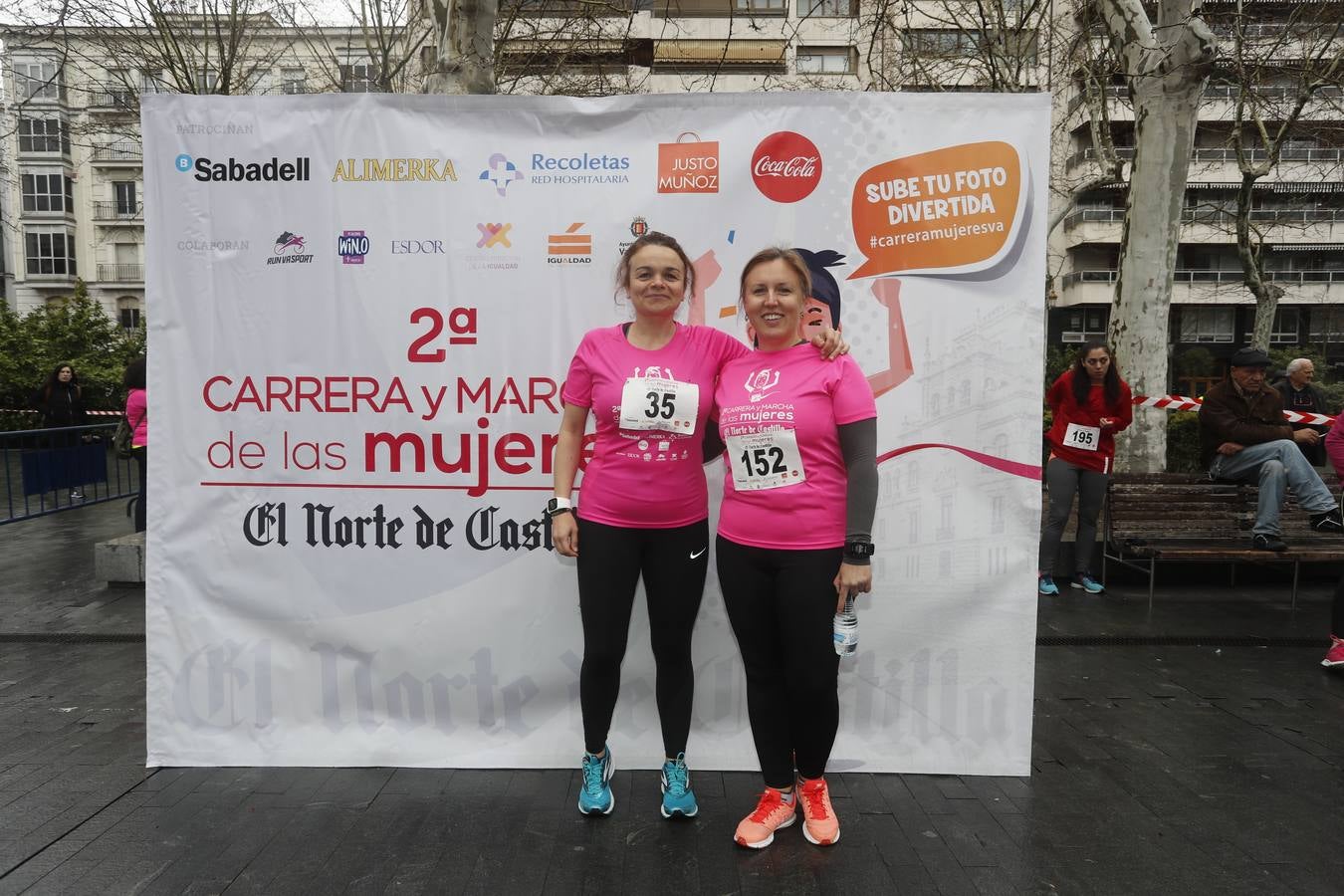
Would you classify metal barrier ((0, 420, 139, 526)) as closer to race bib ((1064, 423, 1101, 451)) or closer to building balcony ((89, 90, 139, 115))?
building balcony ((89, 90, 139, 115))

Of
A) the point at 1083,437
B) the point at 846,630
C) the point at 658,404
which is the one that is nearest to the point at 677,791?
the point at 846,630

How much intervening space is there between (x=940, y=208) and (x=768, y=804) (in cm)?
235

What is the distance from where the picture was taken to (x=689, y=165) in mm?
3629

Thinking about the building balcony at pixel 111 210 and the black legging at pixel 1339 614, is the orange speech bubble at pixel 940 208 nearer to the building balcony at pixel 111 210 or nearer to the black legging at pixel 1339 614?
the black legging at pixel 1339 614

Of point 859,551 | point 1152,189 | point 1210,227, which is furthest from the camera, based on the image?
point 1210,227

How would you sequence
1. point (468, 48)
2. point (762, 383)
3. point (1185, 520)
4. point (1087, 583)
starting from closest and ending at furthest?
point (762, 383)
point (1185, 520)
point (1087, 583)
point (468, 48)

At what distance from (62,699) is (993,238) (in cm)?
496

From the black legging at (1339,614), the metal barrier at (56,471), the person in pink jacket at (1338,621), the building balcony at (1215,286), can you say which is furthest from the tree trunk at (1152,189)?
the building balcony at (1215,286)

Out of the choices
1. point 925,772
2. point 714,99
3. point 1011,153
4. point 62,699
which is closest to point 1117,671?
point 925,772

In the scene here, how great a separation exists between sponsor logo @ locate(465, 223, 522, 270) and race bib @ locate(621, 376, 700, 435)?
0.93 metres

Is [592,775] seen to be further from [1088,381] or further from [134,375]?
[134,375]

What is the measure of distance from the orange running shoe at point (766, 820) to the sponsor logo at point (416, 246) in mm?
2436

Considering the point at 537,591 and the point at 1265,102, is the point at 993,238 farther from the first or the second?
the point at 1265,102

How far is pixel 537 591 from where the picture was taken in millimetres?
3783
